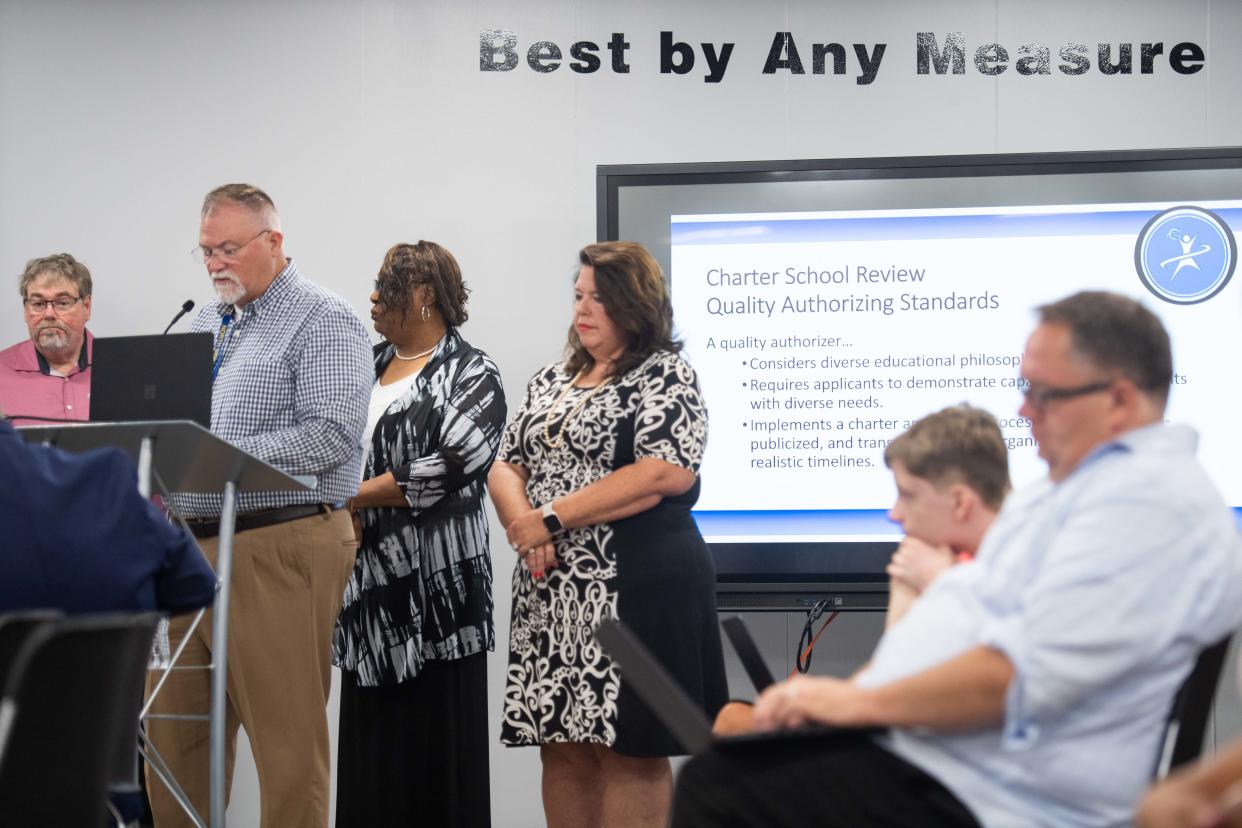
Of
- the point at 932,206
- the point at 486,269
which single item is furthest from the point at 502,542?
the point at 932,206

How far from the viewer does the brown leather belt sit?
296cm

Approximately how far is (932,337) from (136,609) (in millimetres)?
2805

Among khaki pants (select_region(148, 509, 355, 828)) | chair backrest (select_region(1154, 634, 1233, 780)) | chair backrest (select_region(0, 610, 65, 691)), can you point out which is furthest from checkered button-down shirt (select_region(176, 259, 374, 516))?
chair backrest (select_region(1154, 634, 1233, 780))

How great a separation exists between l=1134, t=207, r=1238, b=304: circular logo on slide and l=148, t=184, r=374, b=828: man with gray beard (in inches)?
96.7

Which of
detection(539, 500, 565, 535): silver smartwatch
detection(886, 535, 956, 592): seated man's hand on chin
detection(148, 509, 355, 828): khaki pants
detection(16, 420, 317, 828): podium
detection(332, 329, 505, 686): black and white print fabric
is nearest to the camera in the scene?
detection(886, 535, 956, 592): seated man's hand on chin

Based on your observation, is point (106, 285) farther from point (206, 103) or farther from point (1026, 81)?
point (1026, 81)

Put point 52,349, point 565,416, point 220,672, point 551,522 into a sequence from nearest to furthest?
point 220,672, point 551,522, point 565,416, point 52,349

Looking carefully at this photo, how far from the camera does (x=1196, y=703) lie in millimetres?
1587

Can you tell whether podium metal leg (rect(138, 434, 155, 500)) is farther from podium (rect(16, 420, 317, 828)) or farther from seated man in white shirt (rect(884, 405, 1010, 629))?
seated man in white shirt (rect(884, 405, 1010, 629))

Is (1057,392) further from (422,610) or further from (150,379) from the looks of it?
(422,610)

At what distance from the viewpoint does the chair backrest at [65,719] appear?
1.39 m

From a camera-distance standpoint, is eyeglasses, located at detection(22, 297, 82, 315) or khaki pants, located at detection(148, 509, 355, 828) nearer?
khaki pants, located at detection(148, 509, 355, 828)

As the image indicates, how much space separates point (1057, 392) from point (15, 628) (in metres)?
1.29

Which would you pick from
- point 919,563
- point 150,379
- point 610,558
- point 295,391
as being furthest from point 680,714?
point 295,391
